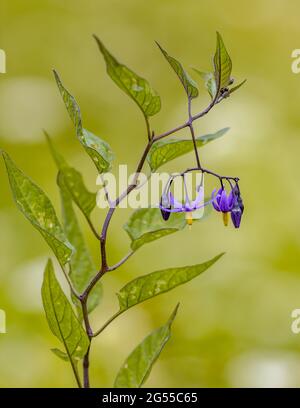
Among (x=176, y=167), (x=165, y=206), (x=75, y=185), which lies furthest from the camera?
(x=176, y=167)

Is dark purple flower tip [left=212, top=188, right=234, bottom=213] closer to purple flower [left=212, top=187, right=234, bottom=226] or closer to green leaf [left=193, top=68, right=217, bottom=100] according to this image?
purple flower [left=212, top=187, right=234, bottom=226]

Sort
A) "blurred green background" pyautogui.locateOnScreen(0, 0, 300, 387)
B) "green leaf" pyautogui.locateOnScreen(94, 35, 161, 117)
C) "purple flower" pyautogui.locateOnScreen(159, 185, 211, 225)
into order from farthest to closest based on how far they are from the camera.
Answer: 1. "blurred green background" pyautogui.locateOnScreen(0, 0, 300, 387)
2. "purple flower" pyautogui.locateOnScreen(159, 185, 211, 225)
3. "green leaf" pyautogui.locateOnScreen(94, 35, 161, 117)

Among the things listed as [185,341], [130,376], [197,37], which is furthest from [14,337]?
[197,37]

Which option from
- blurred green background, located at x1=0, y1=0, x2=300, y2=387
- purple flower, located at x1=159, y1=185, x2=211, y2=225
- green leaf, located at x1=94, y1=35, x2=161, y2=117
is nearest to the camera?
green leaf, located at x1=94, y1=35, x2=161, y2=117

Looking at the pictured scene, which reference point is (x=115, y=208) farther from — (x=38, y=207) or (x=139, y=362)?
(x=139, y=362)

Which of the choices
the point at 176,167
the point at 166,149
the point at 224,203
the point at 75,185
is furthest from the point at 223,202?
the point at 176,167

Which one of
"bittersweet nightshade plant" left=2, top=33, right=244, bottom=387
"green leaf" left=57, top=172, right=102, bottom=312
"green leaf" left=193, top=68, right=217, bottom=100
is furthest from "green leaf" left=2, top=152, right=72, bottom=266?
"green leaf" left=193, top=68, right=217, bottom=100
